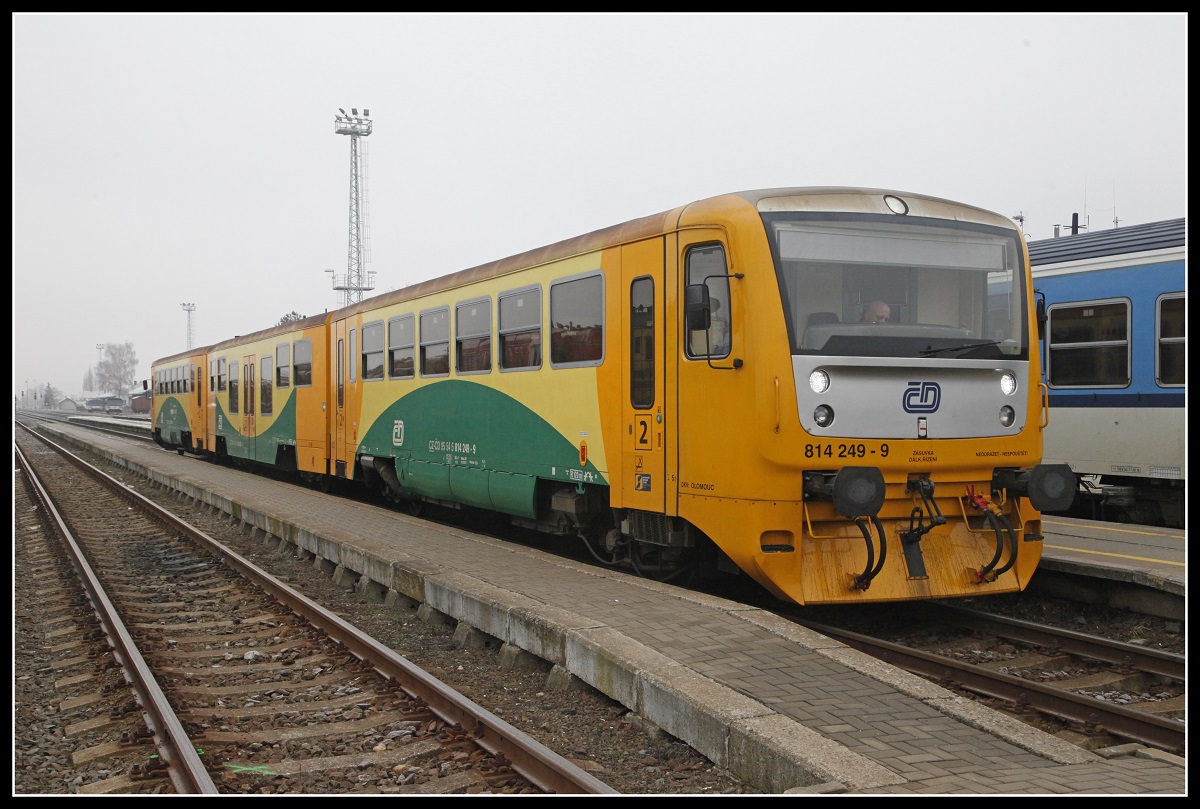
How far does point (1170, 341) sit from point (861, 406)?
544cm

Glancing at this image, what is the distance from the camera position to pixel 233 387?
2462 cm

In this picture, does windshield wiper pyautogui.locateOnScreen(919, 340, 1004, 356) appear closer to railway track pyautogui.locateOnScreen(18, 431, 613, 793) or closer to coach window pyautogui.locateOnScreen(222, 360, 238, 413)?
railway track pyautogui.locateOnScreen(18, 431, 613, 793)

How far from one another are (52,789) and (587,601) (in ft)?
11.9

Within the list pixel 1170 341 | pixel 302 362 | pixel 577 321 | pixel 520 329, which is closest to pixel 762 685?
pixel 577 321

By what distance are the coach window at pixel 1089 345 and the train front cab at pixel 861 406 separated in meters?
4.05

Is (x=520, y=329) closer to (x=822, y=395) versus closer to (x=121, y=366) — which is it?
(x=822, y=395)

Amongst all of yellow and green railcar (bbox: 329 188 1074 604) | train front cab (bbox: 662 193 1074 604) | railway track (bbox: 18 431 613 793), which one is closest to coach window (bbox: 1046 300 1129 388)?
yellow and green railcar (bbox: 329 188 1074 604)

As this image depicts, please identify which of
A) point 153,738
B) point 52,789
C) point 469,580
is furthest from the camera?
point 469,580

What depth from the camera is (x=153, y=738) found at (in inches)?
236

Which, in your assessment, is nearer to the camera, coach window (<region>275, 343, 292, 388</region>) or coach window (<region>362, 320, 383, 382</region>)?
coach window (<region>362, 320, 383, 382</region>)

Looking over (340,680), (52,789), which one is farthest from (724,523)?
(52,789)

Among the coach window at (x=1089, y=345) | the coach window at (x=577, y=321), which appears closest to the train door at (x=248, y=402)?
the coach window at (x=577, y=321)

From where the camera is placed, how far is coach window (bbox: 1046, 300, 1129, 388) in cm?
1166
